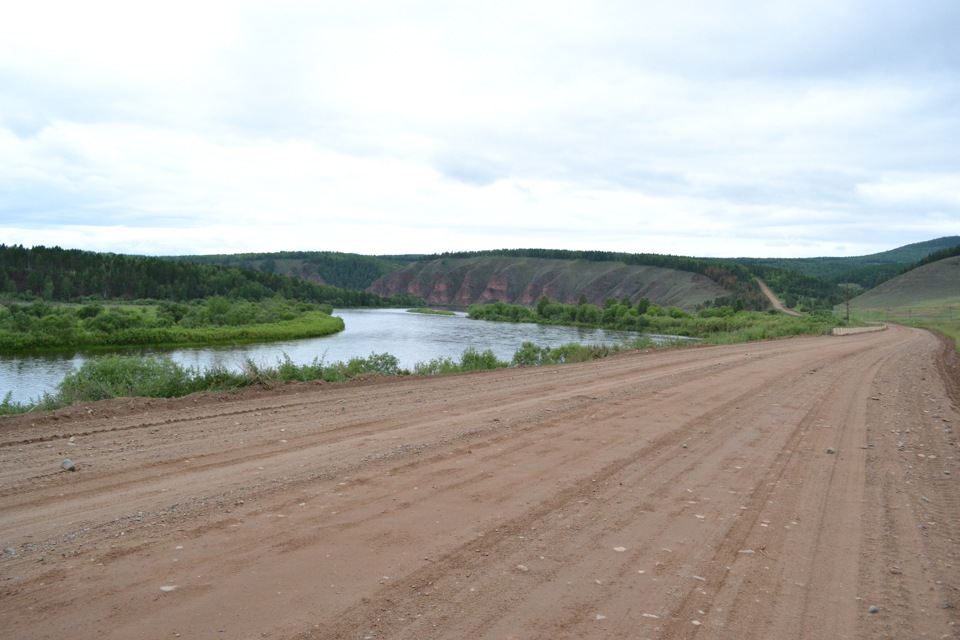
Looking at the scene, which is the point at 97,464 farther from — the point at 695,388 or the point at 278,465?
the point at 695,388

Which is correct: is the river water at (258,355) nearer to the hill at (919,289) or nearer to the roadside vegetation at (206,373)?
the roadside vegetation at (206,373)

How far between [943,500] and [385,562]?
17.7 feet

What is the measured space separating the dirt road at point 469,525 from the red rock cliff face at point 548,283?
105 m


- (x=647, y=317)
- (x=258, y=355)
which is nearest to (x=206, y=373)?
(x=258, y=355)

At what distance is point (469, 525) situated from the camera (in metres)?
5.18

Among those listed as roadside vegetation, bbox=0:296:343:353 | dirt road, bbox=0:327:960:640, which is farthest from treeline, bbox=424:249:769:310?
dirt road, bbox=0:327:960:640

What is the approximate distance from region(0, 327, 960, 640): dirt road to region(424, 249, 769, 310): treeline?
9023 centimetres

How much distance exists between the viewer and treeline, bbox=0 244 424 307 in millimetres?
78562

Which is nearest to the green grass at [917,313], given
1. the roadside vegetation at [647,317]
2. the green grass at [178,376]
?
the roadside vegetation at [647,317]

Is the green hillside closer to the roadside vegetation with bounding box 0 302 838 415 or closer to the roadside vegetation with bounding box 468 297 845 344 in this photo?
the roadside vegetation with bounding box 468 297 845 344

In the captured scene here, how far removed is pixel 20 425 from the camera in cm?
822

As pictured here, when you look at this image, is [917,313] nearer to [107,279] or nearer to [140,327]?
[140,327]

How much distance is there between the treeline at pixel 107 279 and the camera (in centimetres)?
7856

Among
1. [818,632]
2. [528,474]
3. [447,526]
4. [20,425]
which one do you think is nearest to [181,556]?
[447,526]
